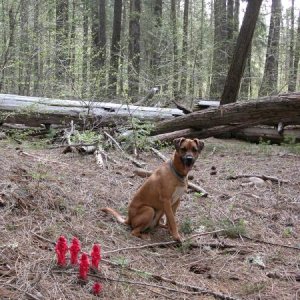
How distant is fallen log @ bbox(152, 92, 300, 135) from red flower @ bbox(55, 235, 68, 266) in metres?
6.58

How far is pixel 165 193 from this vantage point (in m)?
4.79

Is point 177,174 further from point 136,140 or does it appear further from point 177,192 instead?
point 136,140

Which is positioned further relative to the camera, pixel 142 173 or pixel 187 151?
pixel 142 173

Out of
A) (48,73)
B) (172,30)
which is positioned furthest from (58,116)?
(172,30)

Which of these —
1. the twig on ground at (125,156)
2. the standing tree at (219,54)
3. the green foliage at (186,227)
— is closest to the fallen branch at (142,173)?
the twig on ground at (125,156)

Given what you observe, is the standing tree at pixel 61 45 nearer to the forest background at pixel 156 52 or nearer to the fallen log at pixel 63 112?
the forest background at pixel 156 52

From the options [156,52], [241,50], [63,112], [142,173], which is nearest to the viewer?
[142,173]

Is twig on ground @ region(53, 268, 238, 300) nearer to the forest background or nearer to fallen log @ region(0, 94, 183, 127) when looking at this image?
fallen log @ region(0, 94, 183, 127)

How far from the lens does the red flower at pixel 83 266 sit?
10.2 ft

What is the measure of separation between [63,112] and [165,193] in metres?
6.02

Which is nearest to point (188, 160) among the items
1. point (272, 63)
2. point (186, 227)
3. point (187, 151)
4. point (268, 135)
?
point (187, 151)

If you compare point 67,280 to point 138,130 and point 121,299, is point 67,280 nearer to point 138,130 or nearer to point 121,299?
point 121,299

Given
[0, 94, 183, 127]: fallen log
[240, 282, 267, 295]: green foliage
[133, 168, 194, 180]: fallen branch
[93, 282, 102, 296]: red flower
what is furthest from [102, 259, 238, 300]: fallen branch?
[0, 94, 183, 127]: fallen log

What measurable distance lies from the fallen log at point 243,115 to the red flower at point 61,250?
6584 millimetres
